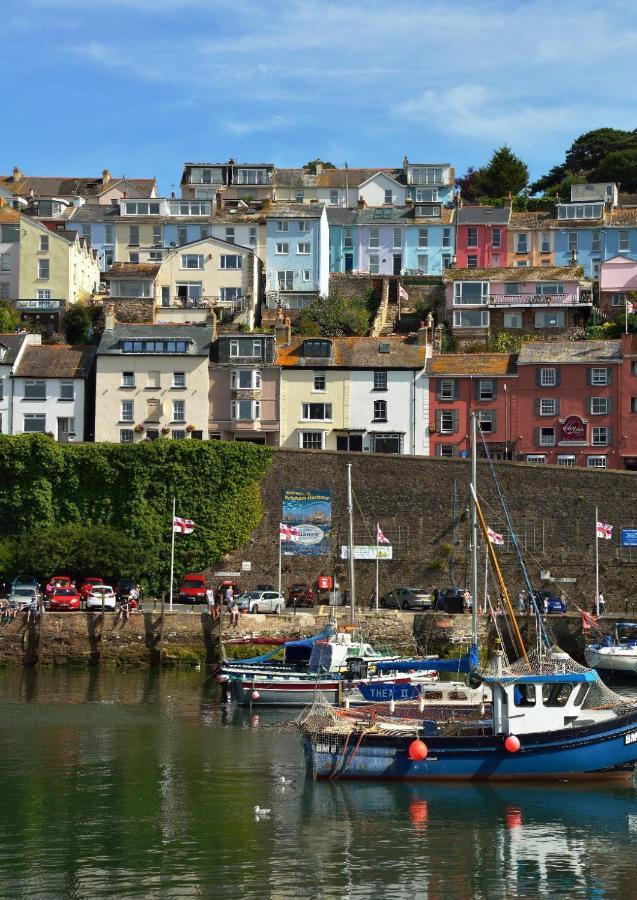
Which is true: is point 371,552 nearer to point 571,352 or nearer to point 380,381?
point 380,381

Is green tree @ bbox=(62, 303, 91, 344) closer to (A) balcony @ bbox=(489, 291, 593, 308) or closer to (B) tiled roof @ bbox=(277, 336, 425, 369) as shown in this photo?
(B) tiled roof @ bbox=(277, 336, 425, 369)

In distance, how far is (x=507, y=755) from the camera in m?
35.2

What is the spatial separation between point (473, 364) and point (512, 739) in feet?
137

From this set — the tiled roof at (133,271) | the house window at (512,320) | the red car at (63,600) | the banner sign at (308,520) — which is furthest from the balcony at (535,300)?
the red car at (63,600)

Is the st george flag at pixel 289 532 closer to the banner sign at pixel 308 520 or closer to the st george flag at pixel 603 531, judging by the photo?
the banner sign at pixel 308 520

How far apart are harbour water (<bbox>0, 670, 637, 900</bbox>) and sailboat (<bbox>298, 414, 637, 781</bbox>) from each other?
1.69 feet

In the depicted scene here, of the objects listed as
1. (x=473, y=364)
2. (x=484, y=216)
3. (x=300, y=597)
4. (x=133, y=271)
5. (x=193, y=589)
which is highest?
(x=484, y=216)

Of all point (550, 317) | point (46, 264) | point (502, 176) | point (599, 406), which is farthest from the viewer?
point (502, 176)

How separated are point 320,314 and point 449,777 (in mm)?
53904

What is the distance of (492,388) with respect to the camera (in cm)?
7394

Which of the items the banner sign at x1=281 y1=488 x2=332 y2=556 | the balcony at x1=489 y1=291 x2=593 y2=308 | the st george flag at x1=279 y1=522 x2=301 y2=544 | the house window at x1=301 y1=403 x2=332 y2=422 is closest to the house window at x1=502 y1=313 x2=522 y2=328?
the balcony at x1=489 y1=291 x2=593 y2=308

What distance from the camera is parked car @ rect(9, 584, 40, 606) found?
5894 cm

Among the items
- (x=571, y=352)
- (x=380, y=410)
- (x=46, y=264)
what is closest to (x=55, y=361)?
(x=380, y=410)

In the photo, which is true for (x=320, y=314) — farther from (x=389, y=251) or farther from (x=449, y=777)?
(x=449, y=777)
